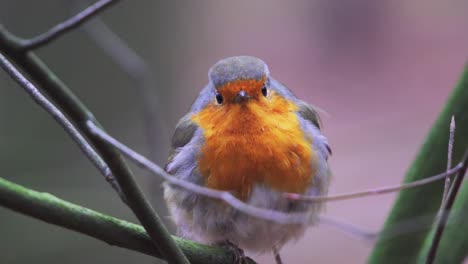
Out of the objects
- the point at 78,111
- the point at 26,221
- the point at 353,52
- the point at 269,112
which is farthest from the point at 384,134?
the point at 78,111

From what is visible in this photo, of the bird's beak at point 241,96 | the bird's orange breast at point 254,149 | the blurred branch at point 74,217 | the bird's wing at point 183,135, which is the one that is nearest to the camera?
the blurred branch at point 74,217

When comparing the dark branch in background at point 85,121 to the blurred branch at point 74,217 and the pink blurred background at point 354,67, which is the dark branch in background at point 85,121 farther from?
the pink blurred background at point 354,67

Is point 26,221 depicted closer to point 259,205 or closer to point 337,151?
point 259,205

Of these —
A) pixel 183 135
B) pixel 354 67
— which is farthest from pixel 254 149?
pixel 354 67

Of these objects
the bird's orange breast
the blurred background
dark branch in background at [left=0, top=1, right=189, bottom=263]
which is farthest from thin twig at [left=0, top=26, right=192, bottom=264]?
the bird's orange breast

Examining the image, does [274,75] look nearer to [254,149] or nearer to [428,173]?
[254,149]

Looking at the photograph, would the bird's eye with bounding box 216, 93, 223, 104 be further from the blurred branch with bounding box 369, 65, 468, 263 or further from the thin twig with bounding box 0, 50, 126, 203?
the thin twig with bounding box 0, 50, 126, 203

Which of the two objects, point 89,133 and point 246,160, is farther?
point 246,160

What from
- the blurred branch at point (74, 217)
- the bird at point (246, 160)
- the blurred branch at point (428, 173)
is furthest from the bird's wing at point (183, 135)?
the blurred branch at point (74, 217)
